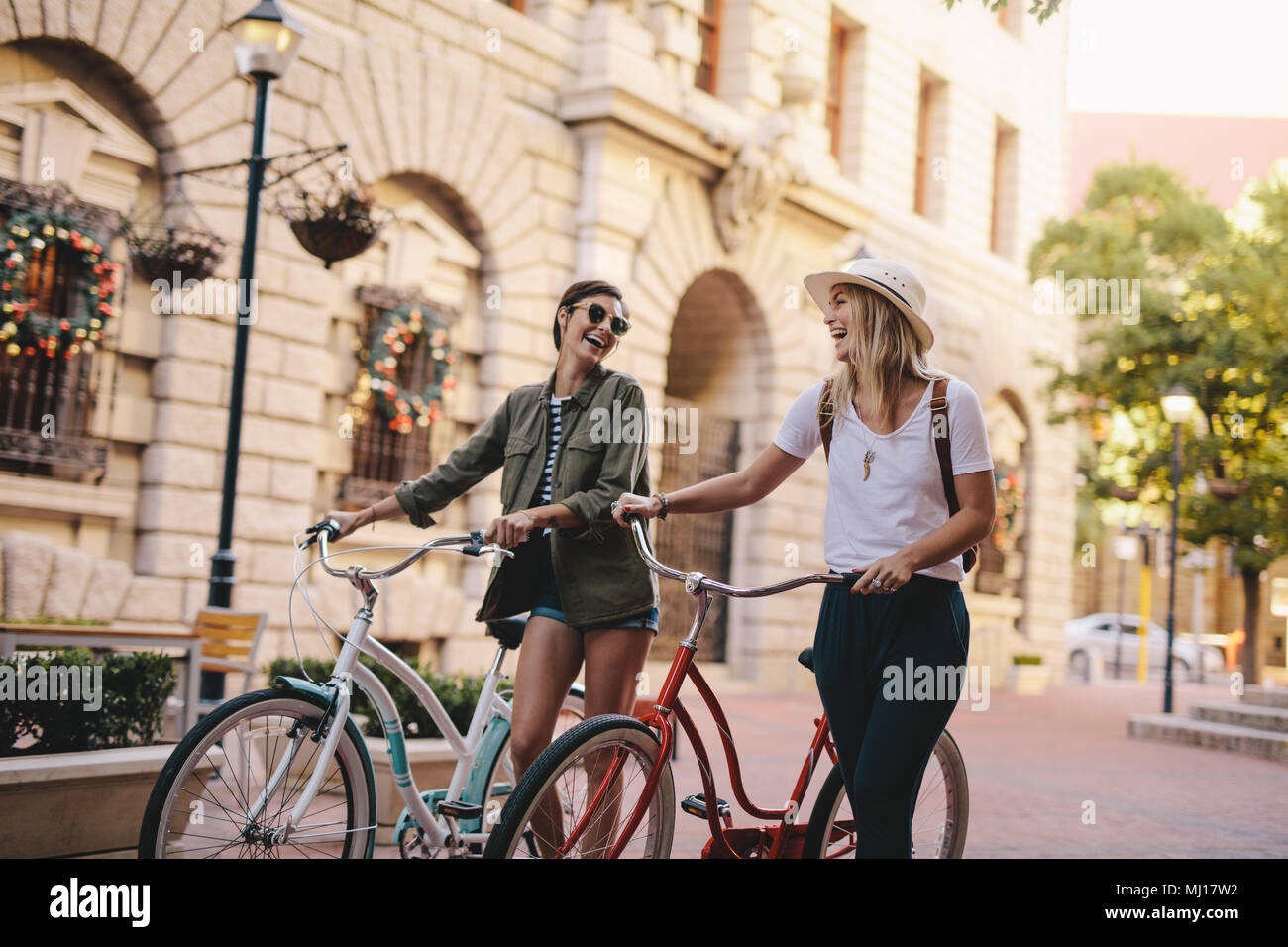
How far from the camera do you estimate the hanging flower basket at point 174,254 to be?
31.8ft

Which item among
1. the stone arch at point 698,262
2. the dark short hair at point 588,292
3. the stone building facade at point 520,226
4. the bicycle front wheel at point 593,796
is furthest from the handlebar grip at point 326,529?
the stone arch at point 698,262

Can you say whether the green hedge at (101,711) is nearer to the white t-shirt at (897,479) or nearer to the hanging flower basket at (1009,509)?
the white t-shirt at (897,479)

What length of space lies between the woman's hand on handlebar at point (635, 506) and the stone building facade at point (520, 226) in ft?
22.5

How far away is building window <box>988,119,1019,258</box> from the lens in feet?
74.6

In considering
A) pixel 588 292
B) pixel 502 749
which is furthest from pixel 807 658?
pixel 588 292

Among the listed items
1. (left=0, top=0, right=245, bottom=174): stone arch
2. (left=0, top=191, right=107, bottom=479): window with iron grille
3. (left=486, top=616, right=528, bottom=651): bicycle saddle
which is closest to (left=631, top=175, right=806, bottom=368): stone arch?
(left=0, top=0, right=245, bottom=174): stone arch

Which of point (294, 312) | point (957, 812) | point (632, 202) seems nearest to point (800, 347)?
point (632, 202)

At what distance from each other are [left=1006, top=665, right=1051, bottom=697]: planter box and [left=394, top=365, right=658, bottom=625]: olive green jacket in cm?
1802

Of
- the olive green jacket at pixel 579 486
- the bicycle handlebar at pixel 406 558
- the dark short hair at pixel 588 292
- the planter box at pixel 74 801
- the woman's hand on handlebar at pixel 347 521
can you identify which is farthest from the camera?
the planter box at pixel 74 801

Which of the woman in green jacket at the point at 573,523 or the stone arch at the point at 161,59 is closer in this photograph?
the woman in green jacket at the point at 573,523

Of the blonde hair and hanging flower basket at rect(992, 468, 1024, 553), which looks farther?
hanging flower basket at rect(992, 468, 1024, 553)

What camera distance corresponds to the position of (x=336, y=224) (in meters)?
9.15

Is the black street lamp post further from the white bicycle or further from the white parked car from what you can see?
the white parked car

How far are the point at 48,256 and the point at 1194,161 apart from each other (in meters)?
18.8
